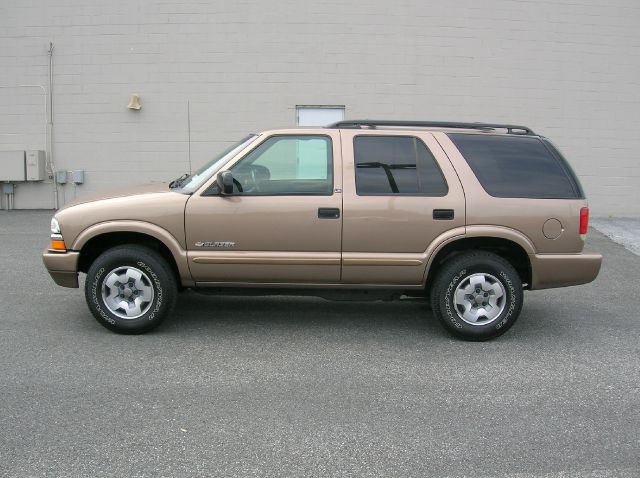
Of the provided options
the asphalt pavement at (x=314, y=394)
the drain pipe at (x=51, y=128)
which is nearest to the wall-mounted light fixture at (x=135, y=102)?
the drain pipe at (x=51, y=128)

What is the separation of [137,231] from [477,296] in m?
2.99

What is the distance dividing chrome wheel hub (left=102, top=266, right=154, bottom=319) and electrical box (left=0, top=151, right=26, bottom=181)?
8.93 metres

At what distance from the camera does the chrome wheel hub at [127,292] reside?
515cm

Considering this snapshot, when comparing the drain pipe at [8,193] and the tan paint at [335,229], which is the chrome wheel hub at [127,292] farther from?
the drain pipe at [8,193]

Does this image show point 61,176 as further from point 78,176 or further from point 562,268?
point 562,268

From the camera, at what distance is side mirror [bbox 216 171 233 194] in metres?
4.94

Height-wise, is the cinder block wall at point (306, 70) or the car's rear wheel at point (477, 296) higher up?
the cinder block wall at point (306, 70)

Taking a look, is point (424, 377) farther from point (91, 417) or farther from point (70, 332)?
point (70, 332)

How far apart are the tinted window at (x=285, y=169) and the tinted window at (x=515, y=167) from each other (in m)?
1.21

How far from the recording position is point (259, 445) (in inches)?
134

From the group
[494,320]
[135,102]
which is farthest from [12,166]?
[494,320]

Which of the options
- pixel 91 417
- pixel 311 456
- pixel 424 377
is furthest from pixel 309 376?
pixel 91 417

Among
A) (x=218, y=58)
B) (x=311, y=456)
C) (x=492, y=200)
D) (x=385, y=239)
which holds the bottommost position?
(x=311, y=456)

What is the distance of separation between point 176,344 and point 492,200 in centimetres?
298
